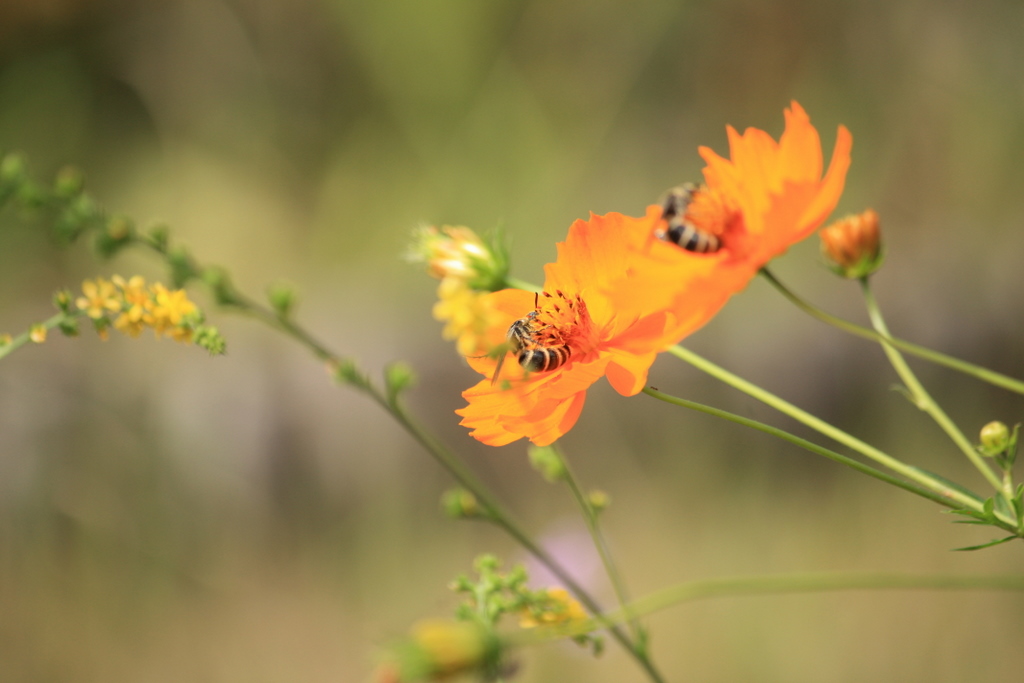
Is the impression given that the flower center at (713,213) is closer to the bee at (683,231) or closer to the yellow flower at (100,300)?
the bee at (683,231)

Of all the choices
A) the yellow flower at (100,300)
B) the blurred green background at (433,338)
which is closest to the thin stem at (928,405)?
the yellow flower at (100,300)

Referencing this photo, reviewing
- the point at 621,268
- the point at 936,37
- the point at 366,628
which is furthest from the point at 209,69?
the point at 621,268

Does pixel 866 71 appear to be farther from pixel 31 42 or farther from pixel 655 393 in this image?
pixel 31 42

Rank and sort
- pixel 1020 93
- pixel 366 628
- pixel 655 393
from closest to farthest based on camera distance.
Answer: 1. pixel 655 393
2. pixel 366 628
3. pixel 1020 93

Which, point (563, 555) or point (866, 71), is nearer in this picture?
point (563, 555)

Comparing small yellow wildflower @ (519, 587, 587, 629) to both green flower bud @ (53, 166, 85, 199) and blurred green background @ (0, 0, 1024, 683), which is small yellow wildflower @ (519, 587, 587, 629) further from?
blurred green background @ (0, 0, 1024, 683)

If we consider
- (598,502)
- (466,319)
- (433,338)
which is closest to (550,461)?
(598,502)

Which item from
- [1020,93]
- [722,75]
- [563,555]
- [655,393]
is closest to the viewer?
[655,393]

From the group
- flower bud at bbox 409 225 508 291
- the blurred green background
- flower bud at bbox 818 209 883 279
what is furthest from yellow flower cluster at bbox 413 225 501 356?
the blurred green background
